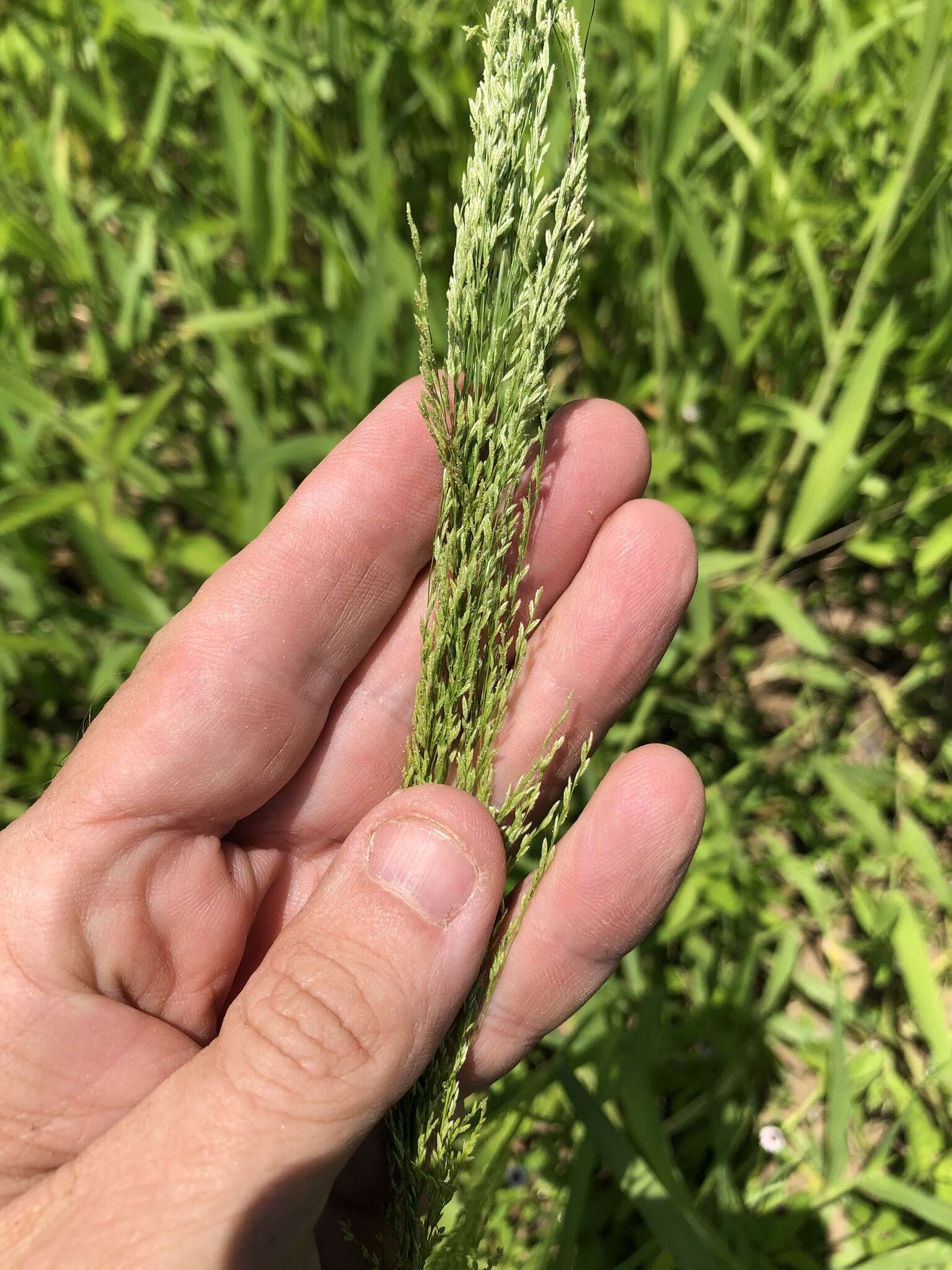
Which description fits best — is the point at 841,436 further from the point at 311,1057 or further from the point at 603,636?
the point at 311,1057

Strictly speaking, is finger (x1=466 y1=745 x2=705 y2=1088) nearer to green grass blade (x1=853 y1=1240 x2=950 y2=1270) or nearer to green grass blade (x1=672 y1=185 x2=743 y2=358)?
green grass blade (x1=853 y1=1240 x2=950 y2=1270)

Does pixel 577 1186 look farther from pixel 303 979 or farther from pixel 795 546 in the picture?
pixel 795 546

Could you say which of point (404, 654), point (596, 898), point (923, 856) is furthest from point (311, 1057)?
point (923, 856)

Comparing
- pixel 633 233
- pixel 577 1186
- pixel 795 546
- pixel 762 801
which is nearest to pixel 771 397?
pixel 795 546

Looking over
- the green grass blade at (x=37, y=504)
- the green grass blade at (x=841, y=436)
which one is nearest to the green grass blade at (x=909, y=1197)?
the green grass blade at (x=841, y=436)

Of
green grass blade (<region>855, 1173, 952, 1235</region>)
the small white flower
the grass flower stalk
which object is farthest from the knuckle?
green grass blade (<region>855, 1173, 952, 1235</region>)

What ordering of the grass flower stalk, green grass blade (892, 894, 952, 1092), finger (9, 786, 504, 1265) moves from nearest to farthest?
finger (9, 786, 504, 1265) → the grass flower stalk → green grass blade (892, 894, 952, 1092)
